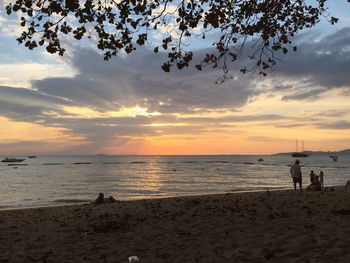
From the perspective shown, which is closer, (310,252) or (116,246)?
(310,252)

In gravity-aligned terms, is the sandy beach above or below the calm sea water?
above

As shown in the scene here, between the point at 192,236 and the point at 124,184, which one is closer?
the point at 192,236

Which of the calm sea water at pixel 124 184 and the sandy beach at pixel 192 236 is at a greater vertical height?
the sandy beach at pixel 192 236

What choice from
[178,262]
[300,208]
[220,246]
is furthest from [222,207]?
[178,262]

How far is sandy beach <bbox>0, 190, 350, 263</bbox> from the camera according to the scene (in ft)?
28.1

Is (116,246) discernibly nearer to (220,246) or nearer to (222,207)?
(220,246)

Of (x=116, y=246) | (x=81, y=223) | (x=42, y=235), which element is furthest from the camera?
(x=81, y=223)

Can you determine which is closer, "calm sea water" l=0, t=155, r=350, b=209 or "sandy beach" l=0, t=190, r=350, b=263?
"sandy beach" l=0, t=190, r=350, b=263

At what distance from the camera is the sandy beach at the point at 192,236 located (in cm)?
857

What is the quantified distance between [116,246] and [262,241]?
3.59 meters

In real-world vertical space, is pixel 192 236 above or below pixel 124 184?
above

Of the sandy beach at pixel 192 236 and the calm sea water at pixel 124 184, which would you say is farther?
the calm sea water at pixel 124 184

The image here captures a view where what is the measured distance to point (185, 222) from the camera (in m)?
12.8

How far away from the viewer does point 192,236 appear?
35.1ft
